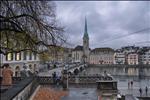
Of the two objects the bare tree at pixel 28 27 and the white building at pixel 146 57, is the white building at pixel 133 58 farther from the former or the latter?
the bare tree at pixel 28 27

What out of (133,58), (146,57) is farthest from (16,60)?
(133,58)

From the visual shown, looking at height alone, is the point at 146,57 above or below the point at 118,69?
above

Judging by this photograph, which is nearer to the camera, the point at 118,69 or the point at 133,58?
the point at 118,69

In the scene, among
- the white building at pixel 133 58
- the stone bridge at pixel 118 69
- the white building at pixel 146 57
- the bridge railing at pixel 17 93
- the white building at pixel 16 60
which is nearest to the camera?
the bridge railing at pixel 17 93

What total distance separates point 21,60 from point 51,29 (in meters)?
52.5

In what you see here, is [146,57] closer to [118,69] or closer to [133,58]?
[118,69]

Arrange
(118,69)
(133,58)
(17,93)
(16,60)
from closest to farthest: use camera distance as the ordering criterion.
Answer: (17,93) < (16,60) < (118,69) < (133,58)

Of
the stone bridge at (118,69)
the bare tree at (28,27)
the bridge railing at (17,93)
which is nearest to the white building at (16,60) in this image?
the bridge railing at (17,93)

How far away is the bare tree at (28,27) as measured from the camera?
15.4 m

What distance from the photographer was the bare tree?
1536 centimetres

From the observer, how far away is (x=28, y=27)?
16625 mm

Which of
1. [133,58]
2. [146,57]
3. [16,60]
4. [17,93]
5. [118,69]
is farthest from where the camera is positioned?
→ [133,58]

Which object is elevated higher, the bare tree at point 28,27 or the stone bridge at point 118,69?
the bare tree at point 28,27

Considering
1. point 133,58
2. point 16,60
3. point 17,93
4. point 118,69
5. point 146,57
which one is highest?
point 133,58
